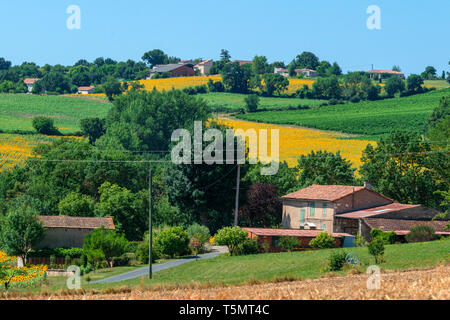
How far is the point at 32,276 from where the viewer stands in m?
46.3

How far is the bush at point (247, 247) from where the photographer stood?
5522 centimetres

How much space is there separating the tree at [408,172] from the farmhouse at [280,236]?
51.4ft

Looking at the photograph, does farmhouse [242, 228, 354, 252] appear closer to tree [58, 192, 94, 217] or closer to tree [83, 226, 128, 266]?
tree [83, 226, 128, 266]

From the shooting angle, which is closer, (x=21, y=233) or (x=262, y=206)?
(x=21, y=233)

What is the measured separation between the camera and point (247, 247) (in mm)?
55594

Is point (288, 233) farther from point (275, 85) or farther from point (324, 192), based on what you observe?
point (275, 85)

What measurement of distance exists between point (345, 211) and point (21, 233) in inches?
1082

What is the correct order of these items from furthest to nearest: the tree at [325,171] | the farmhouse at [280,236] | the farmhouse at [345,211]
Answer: the tree at [325,171] < the farmhouse at [345,211] < the farmhouse at [280,236]

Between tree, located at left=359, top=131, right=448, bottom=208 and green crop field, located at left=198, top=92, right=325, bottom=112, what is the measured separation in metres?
68.0

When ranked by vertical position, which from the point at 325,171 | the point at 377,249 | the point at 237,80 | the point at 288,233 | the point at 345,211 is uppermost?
the point at 237,80

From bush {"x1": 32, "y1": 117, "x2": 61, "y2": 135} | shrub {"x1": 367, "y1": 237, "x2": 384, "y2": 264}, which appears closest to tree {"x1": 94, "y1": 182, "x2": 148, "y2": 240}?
shrub {"x1": 367, "y1": 237, "x2": 384, "y2": 264}

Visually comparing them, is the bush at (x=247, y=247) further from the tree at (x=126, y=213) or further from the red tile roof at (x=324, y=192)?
the tree at (x=126, y=213)

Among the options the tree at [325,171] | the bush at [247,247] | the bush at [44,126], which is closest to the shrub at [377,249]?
the bush at [247,247]

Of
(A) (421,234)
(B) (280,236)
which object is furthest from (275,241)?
(A) (421,234)
